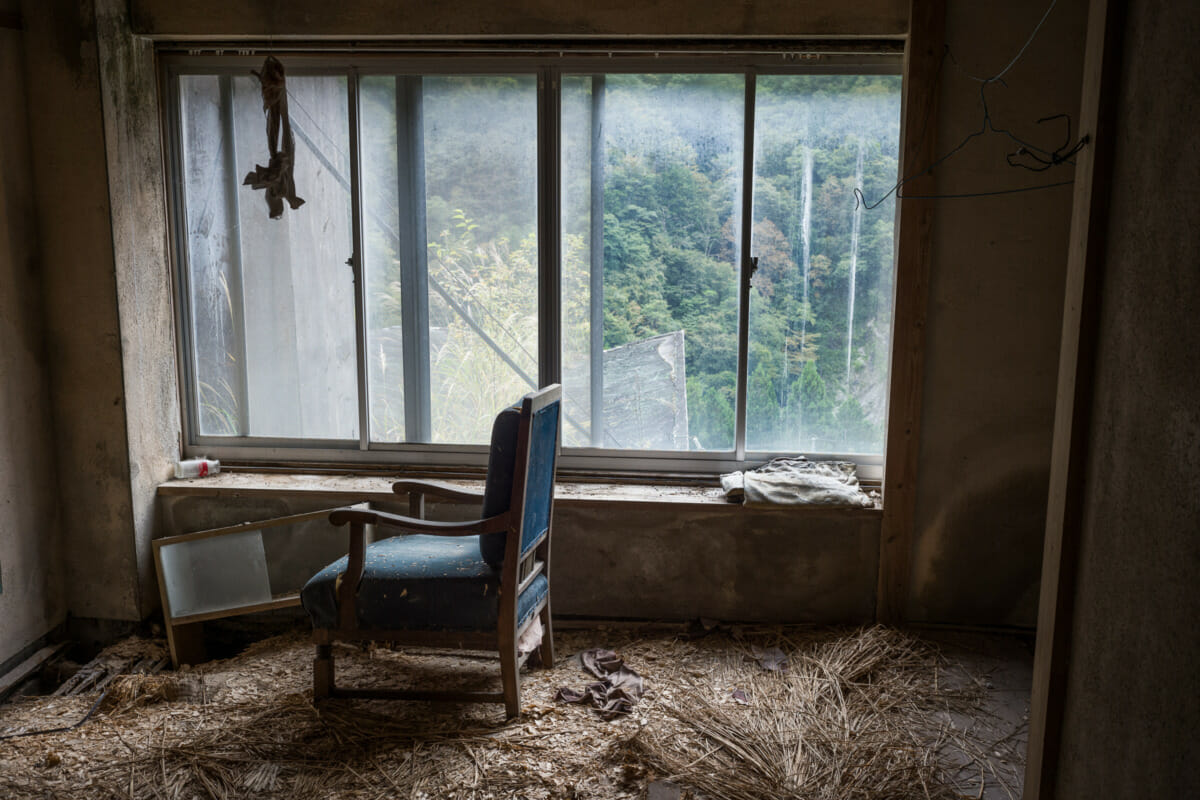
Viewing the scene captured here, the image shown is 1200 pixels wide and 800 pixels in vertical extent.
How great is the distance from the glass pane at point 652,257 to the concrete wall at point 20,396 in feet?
6.97

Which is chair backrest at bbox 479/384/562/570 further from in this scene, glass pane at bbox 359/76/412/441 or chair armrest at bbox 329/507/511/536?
glass pane at bbox 359/76/412/441

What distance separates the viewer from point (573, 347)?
3592 millimetres

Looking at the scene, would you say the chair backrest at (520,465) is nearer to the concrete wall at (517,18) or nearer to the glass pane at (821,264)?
the glass pane at (821,264)

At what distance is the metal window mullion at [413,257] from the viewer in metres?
3.50

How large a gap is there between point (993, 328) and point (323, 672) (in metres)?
2.82

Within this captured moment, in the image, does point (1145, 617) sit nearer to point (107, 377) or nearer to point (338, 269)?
point (338, 269)

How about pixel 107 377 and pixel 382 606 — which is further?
pixel 107 377

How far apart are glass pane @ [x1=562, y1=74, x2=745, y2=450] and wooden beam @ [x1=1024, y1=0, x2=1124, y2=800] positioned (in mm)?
1831

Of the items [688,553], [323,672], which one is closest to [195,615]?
[323,672]

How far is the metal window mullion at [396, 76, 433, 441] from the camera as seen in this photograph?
138 inches

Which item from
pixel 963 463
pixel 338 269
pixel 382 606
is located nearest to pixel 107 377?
pixel 338 269

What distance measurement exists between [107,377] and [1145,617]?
3570 mm

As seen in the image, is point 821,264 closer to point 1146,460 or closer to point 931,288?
point 931,288

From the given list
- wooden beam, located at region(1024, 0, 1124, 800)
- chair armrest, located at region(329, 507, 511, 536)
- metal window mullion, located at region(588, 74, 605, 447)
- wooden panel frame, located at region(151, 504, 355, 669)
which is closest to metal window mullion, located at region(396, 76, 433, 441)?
wooden panel frame, located at region(151, 504, 355, 669)
